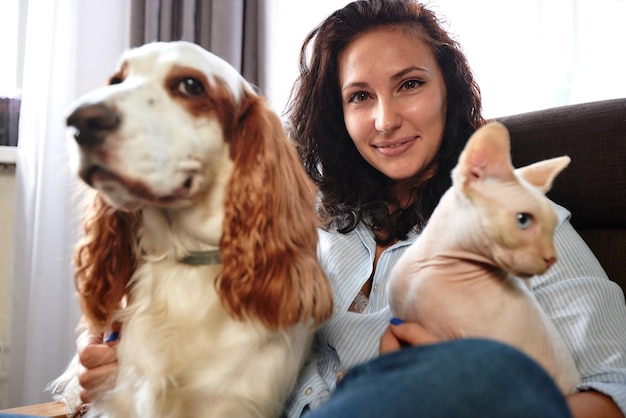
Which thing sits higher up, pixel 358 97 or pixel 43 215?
pixel 358 97

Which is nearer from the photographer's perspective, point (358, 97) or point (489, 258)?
point (489, 258)

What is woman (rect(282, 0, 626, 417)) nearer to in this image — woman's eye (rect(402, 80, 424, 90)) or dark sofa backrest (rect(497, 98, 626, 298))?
woman's eye (rect(402, 80, 424, 90))

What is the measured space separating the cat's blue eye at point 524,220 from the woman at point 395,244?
0.17 meters

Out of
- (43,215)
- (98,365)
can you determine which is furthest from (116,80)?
(43,215)

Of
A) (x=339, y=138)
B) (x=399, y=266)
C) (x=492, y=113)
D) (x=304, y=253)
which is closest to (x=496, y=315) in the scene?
(x=399, y=266)

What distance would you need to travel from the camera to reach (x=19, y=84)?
8.43 feet

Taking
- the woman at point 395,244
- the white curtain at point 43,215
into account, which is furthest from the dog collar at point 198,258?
the white curtain at point 43,215

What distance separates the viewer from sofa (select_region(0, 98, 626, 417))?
4.24ft

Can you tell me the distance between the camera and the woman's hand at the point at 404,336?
2.90ft

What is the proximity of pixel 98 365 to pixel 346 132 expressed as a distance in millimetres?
930

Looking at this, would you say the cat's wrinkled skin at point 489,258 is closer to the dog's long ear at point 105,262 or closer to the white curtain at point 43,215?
the dog's long ear at point 105,262

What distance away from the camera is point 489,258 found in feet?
2.80

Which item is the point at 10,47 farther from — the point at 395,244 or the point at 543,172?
the point at 543,172

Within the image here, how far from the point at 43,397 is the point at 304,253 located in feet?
5.79
